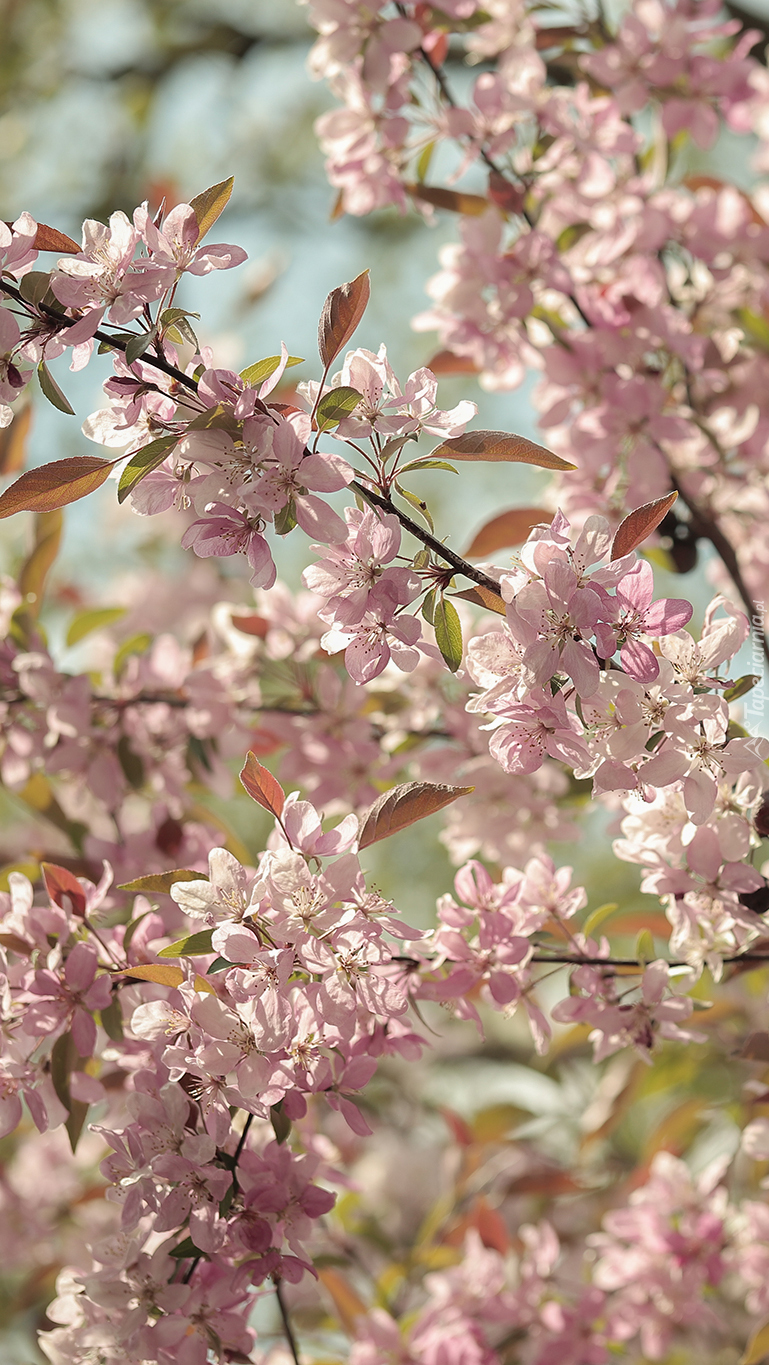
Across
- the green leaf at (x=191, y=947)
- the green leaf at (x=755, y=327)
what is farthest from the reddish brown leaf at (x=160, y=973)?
the green leaf at (x=755, y=327)

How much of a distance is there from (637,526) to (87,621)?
98 centimetres

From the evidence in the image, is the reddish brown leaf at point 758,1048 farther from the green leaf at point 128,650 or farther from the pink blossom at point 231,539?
the green leaf at point 128,650

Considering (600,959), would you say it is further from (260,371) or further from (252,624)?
(252,624)

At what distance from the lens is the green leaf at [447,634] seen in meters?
0.72

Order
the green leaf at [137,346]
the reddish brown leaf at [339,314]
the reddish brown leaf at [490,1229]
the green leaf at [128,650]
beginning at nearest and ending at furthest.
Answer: the green leaf at [137,346] < the reddish brown leaf at [339,314] < the green leaf at [128,650] < the reddish brown leaf at [490,1229]

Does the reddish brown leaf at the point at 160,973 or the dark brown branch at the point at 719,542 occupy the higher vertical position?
the reddish brown leaf at the point at 160,973

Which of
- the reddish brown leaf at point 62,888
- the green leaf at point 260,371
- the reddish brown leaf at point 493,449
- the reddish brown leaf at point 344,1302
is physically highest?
the green leaf at point 260,371

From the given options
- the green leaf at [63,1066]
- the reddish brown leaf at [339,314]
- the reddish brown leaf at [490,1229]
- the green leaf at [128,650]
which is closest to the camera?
the reddish brown leaf at [339,314]

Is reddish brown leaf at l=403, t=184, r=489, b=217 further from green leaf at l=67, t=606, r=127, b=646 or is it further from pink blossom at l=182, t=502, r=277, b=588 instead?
pink blossom at l=182, t=502, r=277, b=588

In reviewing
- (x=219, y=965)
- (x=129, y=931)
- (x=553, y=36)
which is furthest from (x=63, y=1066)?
(x=553, y=36)

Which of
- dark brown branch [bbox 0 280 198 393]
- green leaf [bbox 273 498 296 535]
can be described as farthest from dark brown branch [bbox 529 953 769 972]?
dark brown branch [bbox 0 280 198 393]

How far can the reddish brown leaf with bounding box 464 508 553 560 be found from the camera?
130 centimetres

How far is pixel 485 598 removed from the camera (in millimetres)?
717

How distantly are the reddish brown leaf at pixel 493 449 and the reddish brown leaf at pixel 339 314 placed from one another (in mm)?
98
